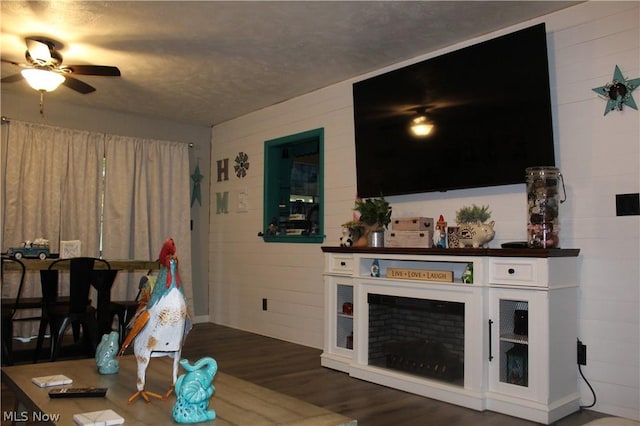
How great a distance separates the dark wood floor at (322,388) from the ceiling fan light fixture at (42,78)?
2216mm

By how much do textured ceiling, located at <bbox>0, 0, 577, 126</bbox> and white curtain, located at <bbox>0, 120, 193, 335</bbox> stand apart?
2.40 feet

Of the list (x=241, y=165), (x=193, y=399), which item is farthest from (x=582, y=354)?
(x=241, y=165)

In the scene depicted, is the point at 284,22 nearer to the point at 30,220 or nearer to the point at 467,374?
the point at 467,374

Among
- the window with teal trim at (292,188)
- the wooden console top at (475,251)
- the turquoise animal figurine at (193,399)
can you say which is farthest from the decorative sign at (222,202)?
the turquoise animal figurine at (193,399)

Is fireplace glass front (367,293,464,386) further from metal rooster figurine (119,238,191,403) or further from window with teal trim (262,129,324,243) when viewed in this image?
metal rooster figurine (119,238,191,403)

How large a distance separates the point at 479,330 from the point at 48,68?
12.3ft

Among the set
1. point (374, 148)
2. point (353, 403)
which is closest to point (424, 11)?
point (374, 148)

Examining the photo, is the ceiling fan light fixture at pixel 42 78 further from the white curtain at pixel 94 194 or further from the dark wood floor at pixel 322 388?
the dark wood floor at pixel 322 388

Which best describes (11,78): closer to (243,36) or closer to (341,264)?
(243,36)

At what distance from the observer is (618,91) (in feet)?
10.2

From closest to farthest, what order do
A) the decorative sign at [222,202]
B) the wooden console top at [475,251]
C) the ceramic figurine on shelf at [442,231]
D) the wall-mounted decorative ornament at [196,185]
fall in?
the wooden console top at [475,251], the ceramic figurine on shelf at [442,231], the decorative sign at [222,202], the wall-mounted decorative ornament at [196,185]

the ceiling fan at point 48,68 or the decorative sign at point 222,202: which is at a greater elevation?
the ceiling fan at point 48,68

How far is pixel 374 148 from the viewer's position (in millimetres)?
4379

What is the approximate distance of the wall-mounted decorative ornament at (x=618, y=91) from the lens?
305 cm
